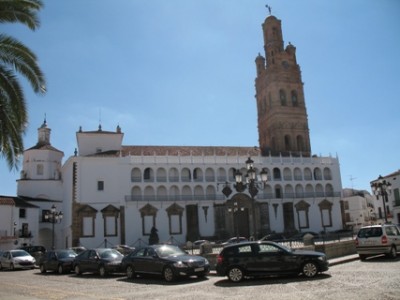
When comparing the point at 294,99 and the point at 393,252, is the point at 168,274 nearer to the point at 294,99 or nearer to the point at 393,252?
the point at 393,252

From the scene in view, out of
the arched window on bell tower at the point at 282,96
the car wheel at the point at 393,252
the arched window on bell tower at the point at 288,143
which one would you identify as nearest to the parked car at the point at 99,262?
the car wheel at the point at 393,252

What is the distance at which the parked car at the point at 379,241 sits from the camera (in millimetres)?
17766

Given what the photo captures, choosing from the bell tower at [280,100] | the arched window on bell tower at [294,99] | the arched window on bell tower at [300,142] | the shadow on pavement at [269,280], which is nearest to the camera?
the shadow on pavement at [269,280]

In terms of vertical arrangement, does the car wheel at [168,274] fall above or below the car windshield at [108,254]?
below

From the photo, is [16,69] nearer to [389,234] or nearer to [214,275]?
[214,275]

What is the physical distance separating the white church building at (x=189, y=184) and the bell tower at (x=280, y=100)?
144 millimetres

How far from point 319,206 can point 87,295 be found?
4392cm

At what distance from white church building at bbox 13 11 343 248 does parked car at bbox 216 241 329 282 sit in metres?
28.2

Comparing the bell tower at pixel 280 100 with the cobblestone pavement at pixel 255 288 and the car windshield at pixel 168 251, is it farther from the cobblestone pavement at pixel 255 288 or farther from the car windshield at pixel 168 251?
the cobblestone pavement at pixel 255 288

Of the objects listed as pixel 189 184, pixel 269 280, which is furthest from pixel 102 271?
pixel 189 184

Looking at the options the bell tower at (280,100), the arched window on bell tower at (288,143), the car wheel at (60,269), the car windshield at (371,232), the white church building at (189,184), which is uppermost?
the bell tower at (280,100)

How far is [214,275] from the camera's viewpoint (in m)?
16.9

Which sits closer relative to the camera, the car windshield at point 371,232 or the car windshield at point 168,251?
the car windshield at point 168,251

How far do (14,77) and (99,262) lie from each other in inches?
365
